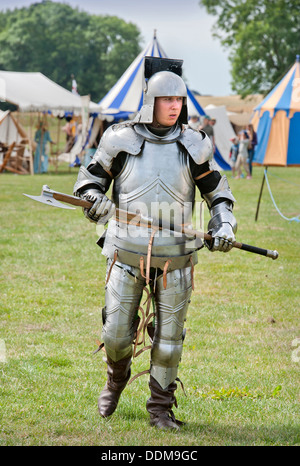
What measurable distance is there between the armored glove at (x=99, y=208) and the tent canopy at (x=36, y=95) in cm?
1313

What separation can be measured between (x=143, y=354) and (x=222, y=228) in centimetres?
188

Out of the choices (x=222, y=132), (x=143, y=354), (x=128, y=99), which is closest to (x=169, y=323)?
(x=143, y=354)

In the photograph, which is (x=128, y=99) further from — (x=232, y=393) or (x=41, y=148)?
(x=232, y=393)

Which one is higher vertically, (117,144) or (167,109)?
(167,109)

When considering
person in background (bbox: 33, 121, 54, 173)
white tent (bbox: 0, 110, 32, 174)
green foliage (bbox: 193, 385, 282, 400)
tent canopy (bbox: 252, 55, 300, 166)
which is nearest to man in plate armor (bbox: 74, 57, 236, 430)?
green foliage (bbox: 193, 385, 282, 400)

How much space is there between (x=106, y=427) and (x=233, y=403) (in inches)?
36.5

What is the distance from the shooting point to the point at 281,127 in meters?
15.8

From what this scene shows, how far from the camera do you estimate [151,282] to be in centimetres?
364

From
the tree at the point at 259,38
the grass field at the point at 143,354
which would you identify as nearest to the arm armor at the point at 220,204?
the grass field at the point at 143,354

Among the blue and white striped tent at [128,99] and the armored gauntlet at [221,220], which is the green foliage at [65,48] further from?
the armored gauntlet at [221,220]

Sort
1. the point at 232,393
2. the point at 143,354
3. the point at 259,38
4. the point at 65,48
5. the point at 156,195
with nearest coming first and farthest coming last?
the point at 156,195 → the point at 232,393 → the point at 143,354 → the point at 259,38 → the point at 65,48

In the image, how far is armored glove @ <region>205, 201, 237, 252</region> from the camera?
11.4 feet

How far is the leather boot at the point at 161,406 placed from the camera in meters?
3.64
